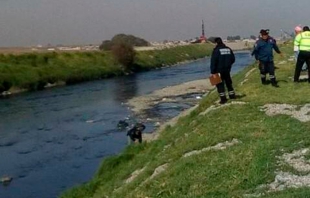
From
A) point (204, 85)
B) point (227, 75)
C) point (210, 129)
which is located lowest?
point (204, 85)

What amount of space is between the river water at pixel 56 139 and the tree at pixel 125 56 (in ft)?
125

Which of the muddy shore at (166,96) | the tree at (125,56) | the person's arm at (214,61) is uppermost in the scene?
the person's arm at (214,61)

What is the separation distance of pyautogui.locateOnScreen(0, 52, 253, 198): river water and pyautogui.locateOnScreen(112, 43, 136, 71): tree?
37975mm

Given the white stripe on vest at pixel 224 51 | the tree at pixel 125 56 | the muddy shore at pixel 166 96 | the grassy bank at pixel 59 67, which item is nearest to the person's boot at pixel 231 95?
the white stripe on vest at pixel 224 51

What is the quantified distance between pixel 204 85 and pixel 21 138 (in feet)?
96.9

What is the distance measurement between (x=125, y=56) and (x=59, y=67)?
15.7 m

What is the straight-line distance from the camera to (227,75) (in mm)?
18594

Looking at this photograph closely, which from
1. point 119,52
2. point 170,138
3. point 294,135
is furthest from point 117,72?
point 294,135

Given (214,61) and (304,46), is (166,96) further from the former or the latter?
(214,61)

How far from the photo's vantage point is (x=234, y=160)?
10.9 meters

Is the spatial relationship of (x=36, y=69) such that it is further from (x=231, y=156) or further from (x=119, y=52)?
(x=231, y=156)

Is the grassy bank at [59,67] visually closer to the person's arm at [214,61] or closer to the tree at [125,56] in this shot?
the tree at [125,56]

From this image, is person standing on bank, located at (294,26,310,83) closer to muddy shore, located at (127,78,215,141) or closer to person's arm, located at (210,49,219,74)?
person's arm, located at (210,49,219,74)

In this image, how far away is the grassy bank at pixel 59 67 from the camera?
2899 inches
